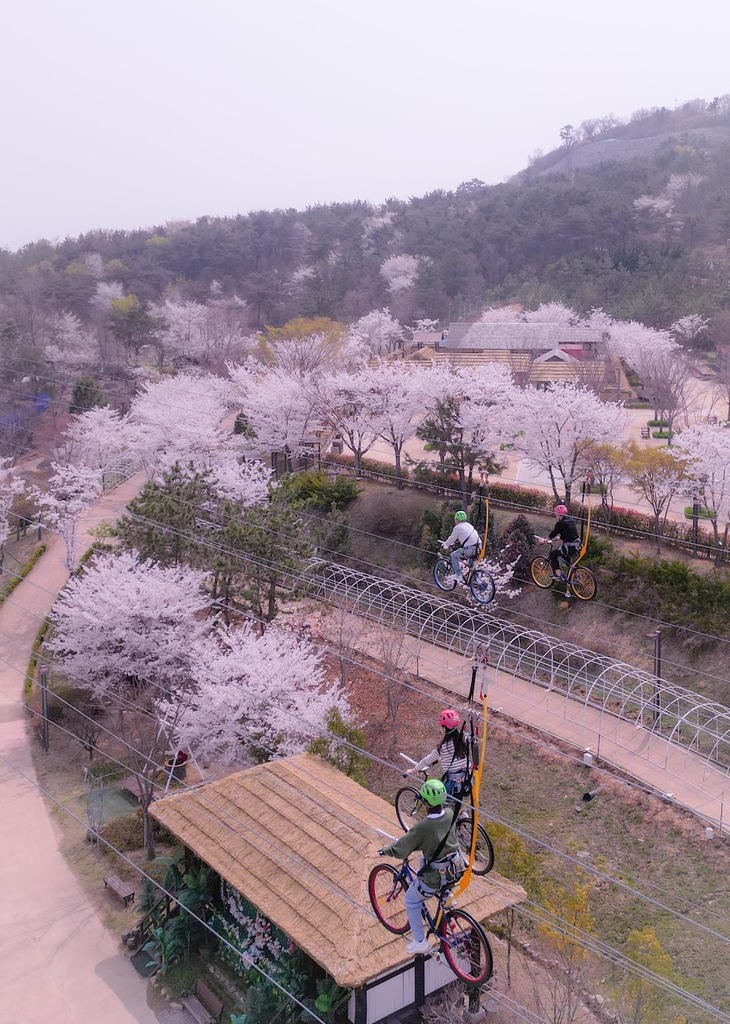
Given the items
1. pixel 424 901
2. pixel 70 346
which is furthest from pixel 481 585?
pixel 70 346

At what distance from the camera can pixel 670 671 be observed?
68.8 feet

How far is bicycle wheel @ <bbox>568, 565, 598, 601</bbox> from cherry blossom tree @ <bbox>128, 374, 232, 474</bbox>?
19818mm

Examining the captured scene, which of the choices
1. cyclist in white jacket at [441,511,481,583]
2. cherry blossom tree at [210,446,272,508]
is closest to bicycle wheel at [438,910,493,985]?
cyclist in white jacket at [441,511,481,583]

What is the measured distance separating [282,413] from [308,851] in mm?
22305

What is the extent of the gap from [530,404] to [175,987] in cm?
1881

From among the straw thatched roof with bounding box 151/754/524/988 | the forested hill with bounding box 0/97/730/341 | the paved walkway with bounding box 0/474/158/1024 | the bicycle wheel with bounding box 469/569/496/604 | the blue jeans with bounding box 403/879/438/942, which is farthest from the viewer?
the forested hill with bounding box 0/97/730/341

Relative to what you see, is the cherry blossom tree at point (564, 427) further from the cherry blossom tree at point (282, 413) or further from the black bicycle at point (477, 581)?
the black bicycle at point (477, 581)

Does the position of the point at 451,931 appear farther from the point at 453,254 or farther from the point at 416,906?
the point at 453,254

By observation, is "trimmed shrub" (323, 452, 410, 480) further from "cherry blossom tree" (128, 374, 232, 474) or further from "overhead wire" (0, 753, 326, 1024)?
"overhead wire" (0, 753, 326, 1024)

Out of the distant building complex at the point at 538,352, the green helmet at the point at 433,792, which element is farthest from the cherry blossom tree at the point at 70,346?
the green helmet at the point at 433,792

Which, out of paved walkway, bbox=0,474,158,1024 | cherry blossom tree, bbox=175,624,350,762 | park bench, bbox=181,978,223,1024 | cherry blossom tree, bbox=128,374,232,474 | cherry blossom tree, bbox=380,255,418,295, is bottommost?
paved walkway, bbox=0,474,158,1024

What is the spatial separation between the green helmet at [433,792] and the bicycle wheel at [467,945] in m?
0.98

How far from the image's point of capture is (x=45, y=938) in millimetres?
13734

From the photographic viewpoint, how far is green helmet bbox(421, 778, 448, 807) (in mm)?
6188
